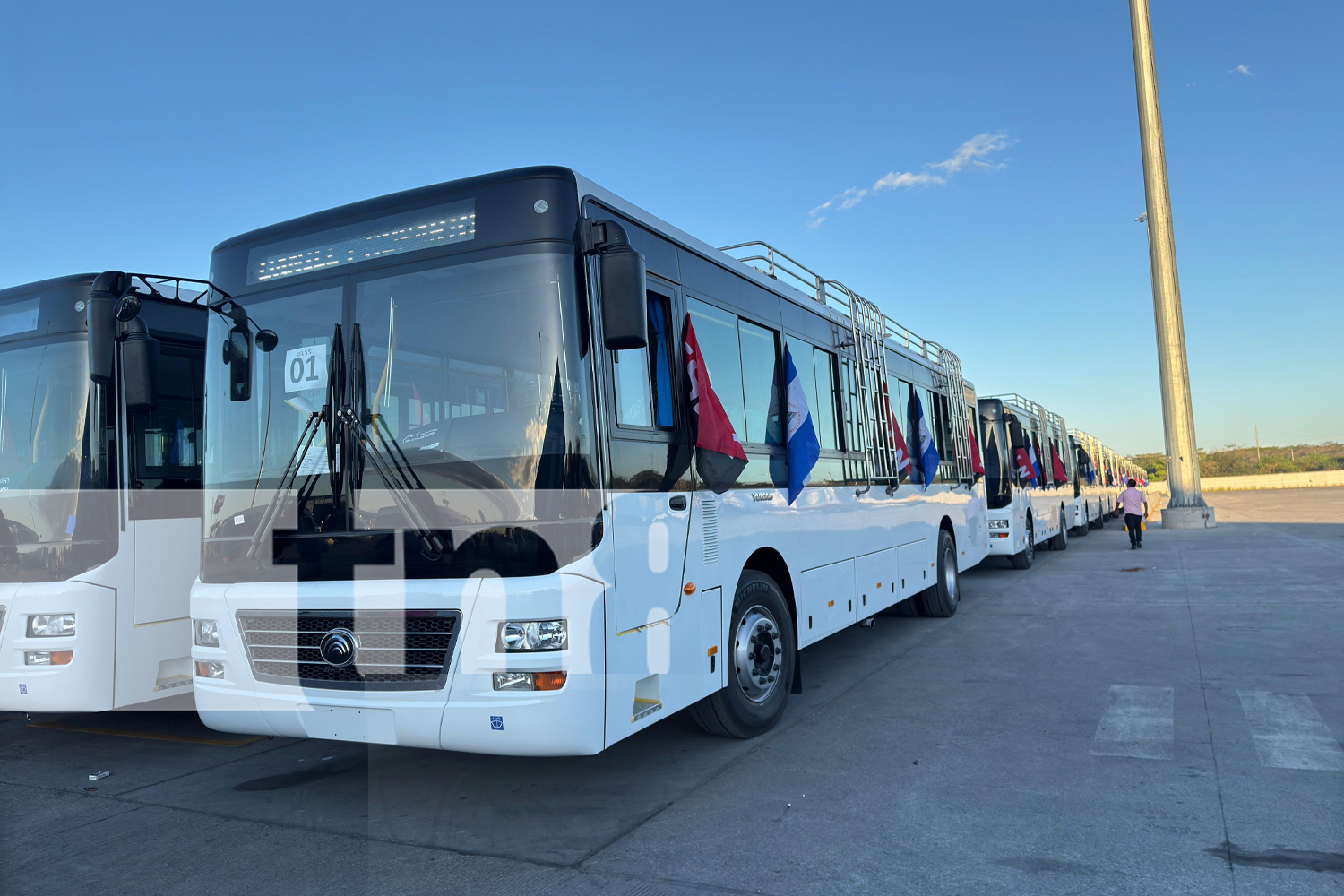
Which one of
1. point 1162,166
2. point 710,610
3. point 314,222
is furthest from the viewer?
point 1162,166

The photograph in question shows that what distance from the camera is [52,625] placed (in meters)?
5.66

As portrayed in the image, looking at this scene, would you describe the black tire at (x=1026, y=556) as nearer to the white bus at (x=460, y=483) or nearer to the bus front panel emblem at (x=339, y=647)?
the white bus at (x=460, y=483)

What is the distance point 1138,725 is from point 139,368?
647cm

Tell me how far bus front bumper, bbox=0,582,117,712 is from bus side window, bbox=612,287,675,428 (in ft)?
12.7

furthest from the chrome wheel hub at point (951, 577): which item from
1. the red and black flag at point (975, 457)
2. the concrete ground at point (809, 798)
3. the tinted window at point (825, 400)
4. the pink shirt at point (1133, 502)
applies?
the pink shirt at point (1133, 502)

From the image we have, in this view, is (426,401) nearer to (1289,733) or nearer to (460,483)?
(460,483)

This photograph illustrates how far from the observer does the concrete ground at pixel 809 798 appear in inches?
148

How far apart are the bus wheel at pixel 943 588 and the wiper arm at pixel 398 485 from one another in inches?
309

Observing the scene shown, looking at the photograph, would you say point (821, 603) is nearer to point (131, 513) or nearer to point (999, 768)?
point (999, 768)

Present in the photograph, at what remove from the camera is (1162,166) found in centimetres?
3103

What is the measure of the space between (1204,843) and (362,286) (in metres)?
4.71

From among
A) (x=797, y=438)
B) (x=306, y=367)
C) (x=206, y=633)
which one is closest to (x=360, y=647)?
(x=206, y=633)

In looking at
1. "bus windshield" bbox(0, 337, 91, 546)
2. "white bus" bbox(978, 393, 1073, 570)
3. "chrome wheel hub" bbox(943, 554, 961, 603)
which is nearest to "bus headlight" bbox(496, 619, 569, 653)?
"bus windshield" bbox(0, 337, 91, 546)

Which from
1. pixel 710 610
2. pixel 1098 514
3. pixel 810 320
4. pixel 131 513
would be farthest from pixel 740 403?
pixel 1098 514
